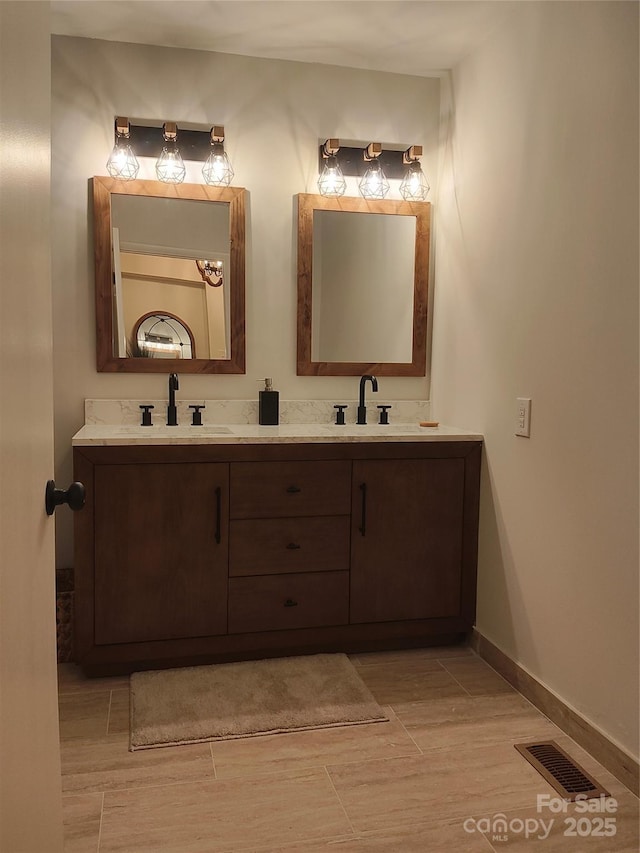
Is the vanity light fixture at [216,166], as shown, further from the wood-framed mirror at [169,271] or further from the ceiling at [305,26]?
the ceiling at [305,26]

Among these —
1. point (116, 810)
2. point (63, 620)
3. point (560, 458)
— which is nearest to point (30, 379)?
point (116, 810)

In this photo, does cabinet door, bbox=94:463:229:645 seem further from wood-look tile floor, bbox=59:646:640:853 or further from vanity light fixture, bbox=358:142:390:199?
vanity light fixture, bbox=358:142:390:199

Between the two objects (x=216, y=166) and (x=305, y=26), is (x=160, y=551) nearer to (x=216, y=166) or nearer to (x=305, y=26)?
(x=216, y=166)

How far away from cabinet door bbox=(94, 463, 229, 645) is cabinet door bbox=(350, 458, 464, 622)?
1.78 ft

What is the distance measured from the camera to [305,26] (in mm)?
2820

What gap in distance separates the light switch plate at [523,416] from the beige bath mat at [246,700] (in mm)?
1084

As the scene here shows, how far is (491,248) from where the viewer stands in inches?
112

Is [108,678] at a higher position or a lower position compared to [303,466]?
lower

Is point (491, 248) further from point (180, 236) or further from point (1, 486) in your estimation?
point (1, 486)

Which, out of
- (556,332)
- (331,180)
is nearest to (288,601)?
(556,332)

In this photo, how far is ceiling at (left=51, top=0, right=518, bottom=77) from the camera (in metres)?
2.66

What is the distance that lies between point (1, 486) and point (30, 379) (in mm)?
268

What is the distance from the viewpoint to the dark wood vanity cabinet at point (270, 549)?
8.57ft

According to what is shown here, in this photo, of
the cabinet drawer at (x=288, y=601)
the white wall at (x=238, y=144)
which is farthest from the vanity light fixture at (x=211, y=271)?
the cabinet drawer at (x=288, y=601)
